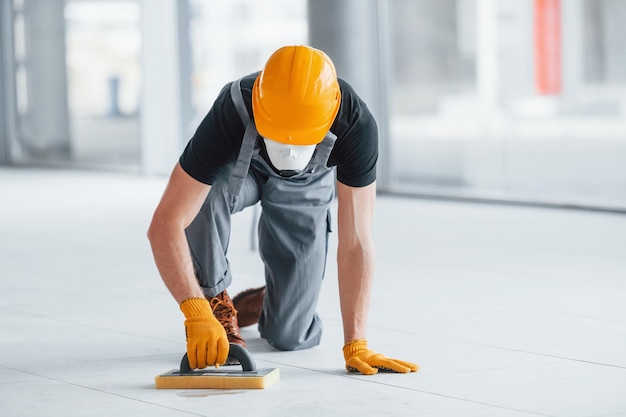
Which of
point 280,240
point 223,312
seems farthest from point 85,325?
point 280,240

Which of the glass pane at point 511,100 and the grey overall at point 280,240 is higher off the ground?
the glass pane at point 511,100

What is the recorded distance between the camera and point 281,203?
3570 millimetres

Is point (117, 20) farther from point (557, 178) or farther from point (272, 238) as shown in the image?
point (272, 238)

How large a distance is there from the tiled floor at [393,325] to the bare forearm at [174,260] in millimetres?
281

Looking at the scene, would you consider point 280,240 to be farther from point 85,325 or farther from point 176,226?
point 85,325

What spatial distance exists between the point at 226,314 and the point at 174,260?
47 centimetres

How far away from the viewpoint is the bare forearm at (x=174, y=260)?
3086 millimetres

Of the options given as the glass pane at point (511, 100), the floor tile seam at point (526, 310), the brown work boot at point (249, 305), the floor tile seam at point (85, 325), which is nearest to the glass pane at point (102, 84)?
the glass pane at point (511, 100)

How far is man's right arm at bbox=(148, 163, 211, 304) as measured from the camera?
3070mm

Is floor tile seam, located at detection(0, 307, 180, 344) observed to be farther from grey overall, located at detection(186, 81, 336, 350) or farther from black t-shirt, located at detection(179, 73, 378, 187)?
black t-shirt, located at detection(179, 73, 378, 187)

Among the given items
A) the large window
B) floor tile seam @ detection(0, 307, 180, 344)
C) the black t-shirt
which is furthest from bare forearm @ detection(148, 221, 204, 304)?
the large window

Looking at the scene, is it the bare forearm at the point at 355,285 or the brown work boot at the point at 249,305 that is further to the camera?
the brown work boot at the point at 249,305

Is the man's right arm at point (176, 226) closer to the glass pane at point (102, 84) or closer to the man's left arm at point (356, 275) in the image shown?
the man's left arm at point (356, 275)

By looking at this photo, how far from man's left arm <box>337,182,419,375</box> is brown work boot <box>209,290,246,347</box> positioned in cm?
41
